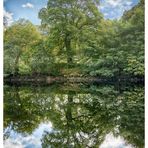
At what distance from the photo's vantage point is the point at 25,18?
9469 millimetres

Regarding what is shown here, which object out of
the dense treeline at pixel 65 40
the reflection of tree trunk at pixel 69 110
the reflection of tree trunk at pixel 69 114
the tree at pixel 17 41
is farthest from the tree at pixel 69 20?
the reflection of tree trunk at pixel 69 114

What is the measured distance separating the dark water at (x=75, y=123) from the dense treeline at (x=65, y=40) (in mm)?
3769

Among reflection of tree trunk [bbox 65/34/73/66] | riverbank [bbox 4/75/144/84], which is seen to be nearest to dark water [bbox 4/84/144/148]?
riverbank [bbox 4/75/144/84]

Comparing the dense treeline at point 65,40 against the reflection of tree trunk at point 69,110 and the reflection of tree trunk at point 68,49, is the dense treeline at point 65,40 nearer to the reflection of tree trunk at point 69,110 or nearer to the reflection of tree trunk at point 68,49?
the reflection of tree trunk at point 68,49

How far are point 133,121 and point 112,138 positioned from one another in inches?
21.4

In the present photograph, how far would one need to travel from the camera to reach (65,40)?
30.7 ft

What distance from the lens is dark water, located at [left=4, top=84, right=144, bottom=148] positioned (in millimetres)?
2816

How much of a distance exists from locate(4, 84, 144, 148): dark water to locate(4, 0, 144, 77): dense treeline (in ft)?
12.4

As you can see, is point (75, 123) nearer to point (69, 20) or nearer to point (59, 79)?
point (59, 79)

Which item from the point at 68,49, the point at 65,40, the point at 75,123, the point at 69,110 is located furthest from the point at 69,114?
the point at 65,40

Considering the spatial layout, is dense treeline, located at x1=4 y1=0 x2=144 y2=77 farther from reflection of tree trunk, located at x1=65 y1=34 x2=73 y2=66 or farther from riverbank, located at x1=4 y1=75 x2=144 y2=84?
riverbank, located at x1=4 y1=75 x2=144 y2=84

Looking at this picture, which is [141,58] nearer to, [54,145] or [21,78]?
[21,78]

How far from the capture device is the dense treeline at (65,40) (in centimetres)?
864

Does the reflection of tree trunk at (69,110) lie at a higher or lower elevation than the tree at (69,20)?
lower
